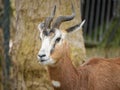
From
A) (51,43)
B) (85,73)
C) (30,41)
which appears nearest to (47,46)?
(51,43)

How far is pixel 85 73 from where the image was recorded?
9711mm

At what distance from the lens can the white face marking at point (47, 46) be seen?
29.0 feet

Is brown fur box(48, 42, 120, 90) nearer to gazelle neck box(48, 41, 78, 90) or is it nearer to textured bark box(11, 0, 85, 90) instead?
gazelle neck box(48, 41, 78, 90)

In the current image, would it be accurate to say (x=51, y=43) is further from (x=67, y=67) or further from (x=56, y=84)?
(x=56, y=84)

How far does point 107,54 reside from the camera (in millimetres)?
15391

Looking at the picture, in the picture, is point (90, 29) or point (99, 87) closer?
point (99, 87)

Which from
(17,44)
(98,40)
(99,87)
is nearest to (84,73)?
(99,87)

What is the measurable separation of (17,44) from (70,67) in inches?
70.6

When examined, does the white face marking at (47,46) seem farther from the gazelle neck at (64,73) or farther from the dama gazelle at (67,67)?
the gazelle neck at (64,73)

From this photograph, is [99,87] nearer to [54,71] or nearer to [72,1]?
[54,71]

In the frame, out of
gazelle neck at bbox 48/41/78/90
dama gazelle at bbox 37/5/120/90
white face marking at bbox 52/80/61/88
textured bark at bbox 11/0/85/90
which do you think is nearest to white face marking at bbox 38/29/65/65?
dama gazelle at bbox 37/5/120/90

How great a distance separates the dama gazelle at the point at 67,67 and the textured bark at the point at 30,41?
121 centimetres

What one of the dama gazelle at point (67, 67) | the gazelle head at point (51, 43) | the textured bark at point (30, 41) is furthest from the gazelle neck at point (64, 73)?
the textured bark at point (30, 41)

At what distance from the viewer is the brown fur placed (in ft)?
30.3
